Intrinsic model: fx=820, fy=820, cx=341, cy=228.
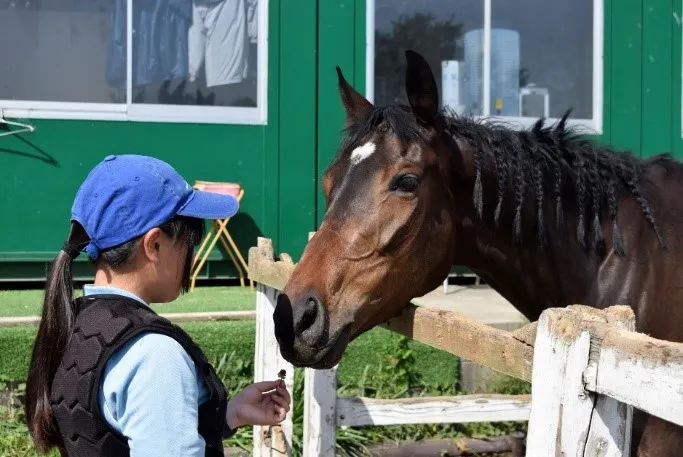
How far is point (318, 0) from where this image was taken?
23.4 ft

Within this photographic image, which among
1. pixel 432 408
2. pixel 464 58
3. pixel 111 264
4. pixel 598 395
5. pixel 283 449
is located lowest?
pixel 283 449

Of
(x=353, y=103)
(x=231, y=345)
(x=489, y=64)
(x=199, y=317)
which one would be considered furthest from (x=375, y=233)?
(x=489, y=64)

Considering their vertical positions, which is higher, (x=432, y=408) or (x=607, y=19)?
(x=607, y=19)

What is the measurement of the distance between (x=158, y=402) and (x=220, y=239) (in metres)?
5.28

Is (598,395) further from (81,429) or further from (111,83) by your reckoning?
(111,83)

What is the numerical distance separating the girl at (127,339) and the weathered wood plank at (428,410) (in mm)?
1621

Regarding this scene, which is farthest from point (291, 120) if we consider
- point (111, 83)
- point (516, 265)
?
point (516, 265)

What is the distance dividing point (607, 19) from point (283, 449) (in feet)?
18.7

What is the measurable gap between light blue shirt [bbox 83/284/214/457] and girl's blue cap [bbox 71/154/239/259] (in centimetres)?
25

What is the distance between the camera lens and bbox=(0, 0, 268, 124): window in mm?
Answer: 6703

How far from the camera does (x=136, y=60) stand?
22.6ft

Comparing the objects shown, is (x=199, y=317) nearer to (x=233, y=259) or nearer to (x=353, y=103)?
(x=233, y=259)

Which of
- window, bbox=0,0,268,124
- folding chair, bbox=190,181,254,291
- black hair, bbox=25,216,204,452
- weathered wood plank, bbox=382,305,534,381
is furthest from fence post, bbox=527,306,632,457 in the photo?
window, bbox=0,0,268,124

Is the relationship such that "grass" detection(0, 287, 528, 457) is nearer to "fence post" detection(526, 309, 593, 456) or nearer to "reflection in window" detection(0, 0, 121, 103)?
"reflection in window" detection(0, 0, 121, 103)
